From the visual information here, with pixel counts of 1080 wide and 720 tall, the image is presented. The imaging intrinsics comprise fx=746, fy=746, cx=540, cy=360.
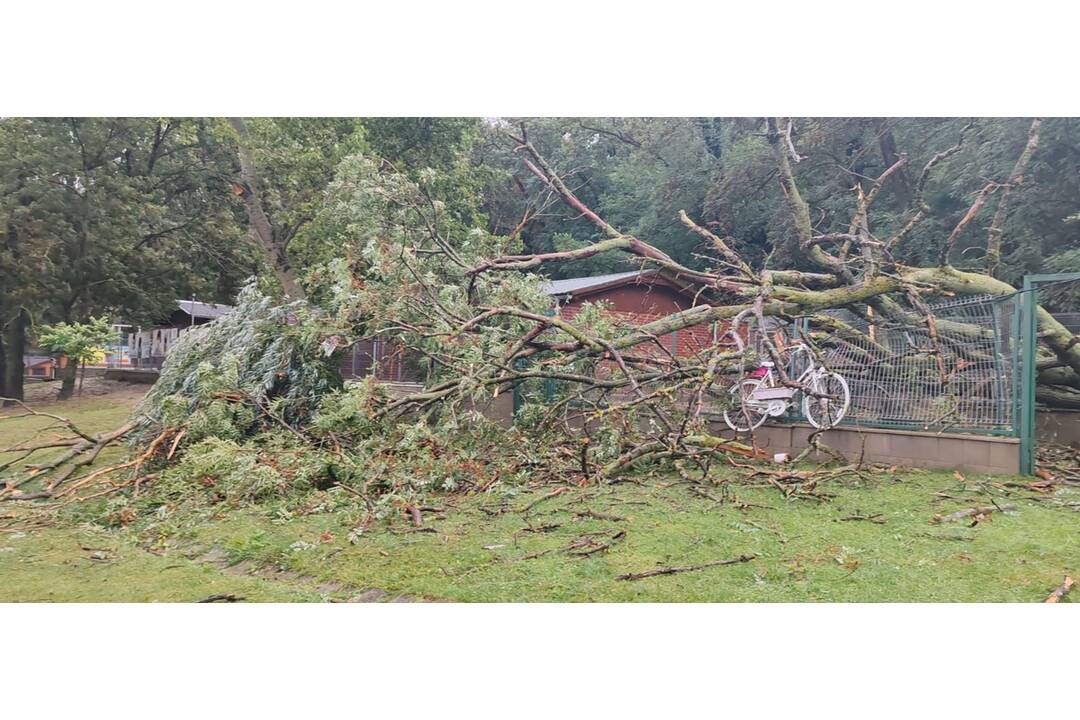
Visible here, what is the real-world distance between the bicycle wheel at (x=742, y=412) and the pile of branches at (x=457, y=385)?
0.12 metres

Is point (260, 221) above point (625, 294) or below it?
above

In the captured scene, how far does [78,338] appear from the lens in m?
10.6

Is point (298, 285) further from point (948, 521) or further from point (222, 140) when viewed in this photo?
point (948, 521)

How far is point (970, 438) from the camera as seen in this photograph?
577 centimetres

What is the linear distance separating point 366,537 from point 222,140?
12.2 meters

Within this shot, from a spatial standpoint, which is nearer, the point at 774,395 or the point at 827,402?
the point at 827,402

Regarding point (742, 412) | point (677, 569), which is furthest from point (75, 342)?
point (677, 569)

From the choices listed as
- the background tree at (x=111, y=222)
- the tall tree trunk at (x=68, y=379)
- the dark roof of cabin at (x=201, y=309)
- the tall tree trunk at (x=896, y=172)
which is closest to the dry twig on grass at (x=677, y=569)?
the background tree at (x=111, y=222)

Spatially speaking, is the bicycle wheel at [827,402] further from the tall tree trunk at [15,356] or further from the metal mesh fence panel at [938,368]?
the tall tree trunk at [15,356]

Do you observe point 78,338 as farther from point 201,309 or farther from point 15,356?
point 201,309

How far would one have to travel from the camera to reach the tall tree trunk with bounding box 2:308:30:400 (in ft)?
36.9

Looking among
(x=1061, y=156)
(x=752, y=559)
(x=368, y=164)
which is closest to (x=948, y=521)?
(x=752, y=559)

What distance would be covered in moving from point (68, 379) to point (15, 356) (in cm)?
78

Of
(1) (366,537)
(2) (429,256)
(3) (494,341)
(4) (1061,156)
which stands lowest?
(1) (366,537)
